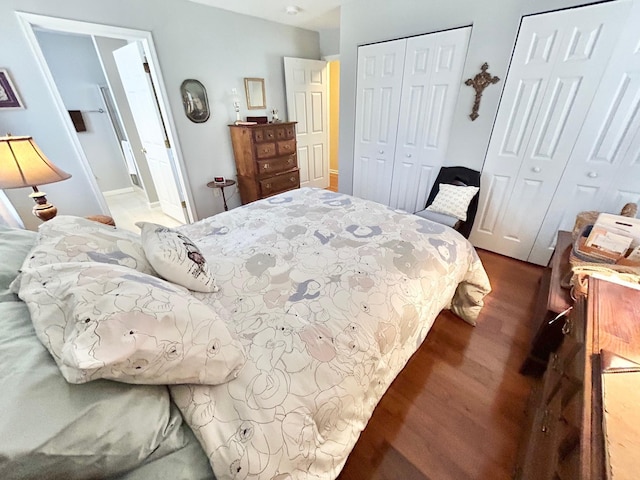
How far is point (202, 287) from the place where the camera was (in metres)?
1.10

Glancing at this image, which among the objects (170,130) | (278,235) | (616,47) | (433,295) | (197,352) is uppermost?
(616,47)

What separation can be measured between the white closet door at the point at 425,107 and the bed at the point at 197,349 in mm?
A: 1805

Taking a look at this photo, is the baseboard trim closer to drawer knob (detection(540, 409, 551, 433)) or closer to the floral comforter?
the floral comforter

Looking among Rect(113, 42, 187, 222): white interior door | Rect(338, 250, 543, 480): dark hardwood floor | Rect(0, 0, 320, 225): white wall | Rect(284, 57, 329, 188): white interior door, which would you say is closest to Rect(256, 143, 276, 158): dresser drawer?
Rect(0, 0, 320, 225): white wall

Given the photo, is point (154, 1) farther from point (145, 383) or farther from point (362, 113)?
point (145, 383)

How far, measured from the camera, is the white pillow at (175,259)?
1.03 metres

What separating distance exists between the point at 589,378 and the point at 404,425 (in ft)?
3.00

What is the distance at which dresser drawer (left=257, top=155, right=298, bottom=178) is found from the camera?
3330 mm

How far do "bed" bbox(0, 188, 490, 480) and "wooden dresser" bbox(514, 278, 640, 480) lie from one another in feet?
1.71

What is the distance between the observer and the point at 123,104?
360 cm

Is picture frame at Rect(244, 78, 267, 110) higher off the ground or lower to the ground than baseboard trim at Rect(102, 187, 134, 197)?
higher

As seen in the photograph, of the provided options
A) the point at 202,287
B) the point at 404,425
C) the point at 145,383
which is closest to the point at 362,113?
the point at 202,287

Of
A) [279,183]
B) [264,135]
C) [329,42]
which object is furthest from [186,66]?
[329,42]

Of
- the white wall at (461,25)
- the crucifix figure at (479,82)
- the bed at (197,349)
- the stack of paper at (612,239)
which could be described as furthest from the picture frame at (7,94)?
the stack of paper at (612,239)
